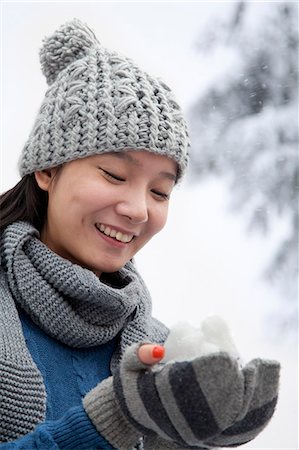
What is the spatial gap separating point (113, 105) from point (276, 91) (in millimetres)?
1225

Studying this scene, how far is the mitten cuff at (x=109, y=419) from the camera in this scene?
0.69m

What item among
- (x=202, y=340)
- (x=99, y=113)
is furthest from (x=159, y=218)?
(x=202, y=340)

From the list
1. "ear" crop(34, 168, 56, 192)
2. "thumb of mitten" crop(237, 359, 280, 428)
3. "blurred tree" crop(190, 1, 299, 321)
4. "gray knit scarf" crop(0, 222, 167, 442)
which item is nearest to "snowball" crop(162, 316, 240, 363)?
"thumb of mitten" crop(237, 359, 280, 428)

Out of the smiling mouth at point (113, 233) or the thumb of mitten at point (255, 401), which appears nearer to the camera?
the thumb of mitten at point (255, 401)

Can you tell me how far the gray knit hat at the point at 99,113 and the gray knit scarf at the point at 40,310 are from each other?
118 mm

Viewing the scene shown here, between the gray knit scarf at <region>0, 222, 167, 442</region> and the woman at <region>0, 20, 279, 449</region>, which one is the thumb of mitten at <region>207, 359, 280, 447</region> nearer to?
the woman at <region>0, 20, 279, 449</region>

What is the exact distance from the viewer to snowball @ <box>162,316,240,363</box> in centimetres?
72

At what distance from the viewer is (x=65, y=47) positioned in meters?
1.06

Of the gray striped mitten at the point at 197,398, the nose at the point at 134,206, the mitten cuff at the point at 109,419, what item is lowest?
the mitten cuff at the point at 109,419

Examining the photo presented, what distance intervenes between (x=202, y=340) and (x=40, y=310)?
250 millimetres

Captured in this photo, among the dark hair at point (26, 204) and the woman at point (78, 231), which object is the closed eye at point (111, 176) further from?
the dark hair at point (26, 204)

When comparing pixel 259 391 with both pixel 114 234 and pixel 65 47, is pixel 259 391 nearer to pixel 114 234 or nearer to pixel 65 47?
pixel 114 234

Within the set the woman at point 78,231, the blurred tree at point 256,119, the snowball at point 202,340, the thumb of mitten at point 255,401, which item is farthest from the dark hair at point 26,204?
the blurred tree at point 256,119

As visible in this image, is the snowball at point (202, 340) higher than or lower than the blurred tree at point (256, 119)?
lower
